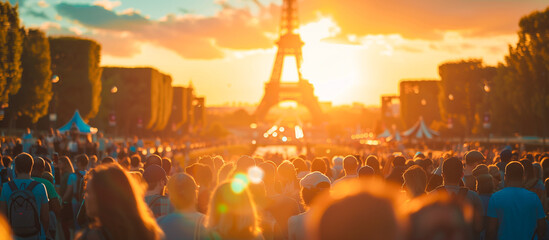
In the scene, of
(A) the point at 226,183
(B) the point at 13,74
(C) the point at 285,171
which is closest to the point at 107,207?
(A) the point at 226,183

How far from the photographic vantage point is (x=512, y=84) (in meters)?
42.1

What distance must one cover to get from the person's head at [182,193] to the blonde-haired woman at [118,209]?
72 centimetres

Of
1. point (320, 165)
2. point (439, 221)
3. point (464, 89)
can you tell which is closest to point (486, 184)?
point (320, 165)

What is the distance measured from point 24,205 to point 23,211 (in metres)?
0.06

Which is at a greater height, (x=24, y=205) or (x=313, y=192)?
(x=313, y=192)

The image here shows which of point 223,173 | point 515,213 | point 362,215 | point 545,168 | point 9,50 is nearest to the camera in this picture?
point 362,215

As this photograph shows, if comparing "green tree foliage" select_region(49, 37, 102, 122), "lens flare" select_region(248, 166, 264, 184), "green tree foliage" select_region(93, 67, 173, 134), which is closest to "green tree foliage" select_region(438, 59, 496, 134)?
"green tree foliage" select_region(93, 67, 173, 134)

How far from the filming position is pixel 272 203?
6.31 metres

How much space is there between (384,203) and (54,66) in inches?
1918

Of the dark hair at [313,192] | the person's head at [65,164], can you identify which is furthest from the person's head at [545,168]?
the person's head at [65,164]

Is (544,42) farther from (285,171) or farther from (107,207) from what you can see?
(107,207)

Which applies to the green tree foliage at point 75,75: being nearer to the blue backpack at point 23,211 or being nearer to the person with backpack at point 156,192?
the blue backpack at point 23,211

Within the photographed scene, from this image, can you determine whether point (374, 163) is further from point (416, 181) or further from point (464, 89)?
point (464, 89)

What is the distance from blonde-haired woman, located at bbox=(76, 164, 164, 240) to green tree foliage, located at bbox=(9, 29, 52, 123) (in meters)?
40.0
